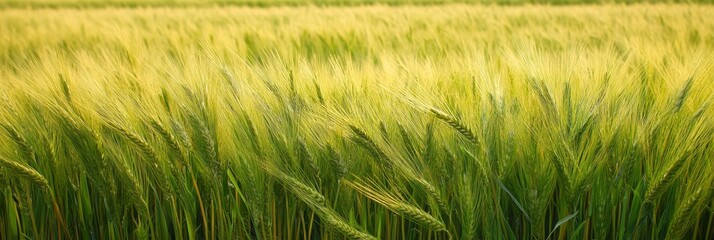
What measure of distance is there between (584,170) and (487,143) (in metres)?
0.14

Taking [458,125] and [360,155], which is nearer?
[458,125]

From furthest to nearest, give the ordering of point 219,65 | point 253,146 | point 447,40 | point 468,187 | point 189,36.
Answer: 1. point 189,36
2. point 447,40
3. point 219,65
4. point 253,146
5. point 468,187

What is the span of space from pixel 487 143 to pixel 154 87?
595 mm

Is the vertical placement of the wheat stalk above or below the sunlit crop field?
above

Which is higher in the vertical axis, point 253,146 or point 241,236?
point 253,146

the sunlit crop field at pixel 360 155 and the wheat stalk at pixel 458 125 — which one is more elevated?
the wheat stalk at pixel 458 125

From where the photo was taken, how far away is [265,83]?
3.11ft

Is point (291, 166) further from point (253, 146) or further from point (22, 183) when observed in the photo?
point (22, 183)

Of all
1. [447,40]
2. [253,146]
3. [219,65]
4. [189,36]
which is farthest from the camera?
[189,36]

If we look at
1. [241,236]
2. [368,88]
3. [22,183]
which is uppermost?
[368,88]

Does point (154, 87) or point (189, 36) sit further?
point (189, 36)

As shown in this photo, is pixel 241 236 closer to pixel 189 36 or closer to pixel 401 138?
pixel 401 138

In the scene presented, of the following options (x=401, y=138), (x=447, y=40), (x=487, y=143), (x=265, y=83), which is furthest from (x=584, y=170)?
(x=447, y=40)

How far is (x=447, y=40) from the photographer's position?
253 centimetres
